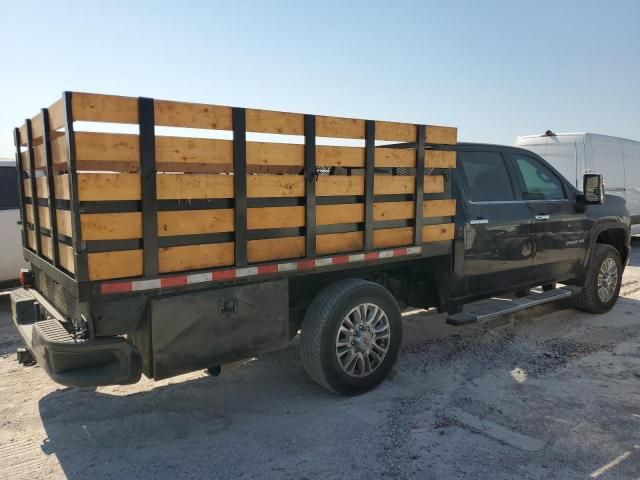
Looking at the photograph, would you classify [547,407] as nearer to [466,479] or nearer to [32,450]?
[466,479]

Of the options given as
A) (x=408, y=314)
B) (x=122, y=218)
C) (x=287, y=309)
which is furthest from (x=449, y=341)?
(x=122, y=218)

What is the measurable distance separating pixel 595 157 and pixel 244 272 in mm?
9639

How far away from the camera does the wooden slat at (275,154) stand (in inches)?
133

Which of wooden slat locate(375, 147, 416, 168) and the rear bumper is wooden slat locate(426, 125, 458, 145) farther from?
the rear bumper

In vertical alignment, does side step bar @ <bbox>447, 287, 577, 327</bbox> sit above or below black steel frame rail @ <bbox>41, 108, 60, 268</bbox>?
below

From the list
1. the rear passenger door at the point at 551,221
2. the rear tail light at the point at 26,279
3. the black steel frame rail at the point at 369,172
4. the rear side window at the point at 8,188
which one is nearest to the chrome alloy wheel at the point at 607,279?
the rear passenger door at the point at 551,221

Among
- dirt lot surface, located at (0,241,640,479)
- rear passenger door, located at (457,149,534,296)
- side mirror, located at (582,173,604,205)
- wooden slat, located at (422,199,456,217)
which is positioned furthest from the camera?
side mirror, located at (582,173,604,205)

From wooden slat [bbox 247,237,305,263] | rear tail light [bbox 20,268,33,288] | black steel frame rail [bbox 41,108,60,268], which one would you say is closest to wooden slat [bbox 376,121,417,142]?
wooden slat [bbox 247,237,305,263]

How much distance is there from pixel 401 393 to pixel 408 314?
2376 mm

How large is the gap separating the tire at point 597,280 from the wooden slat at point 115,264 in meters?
5.14

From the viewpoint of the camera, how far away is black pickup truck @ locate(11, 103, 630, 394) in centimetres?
306

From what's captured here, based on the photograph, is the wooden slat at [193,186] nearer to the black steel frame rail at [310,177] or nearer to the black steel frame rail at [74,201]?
the black steel frame rail at [74,201]

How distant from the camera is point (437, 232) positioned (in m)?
4.43

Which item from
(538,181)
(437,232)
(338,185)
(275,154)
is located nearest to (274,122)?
(275,154)
